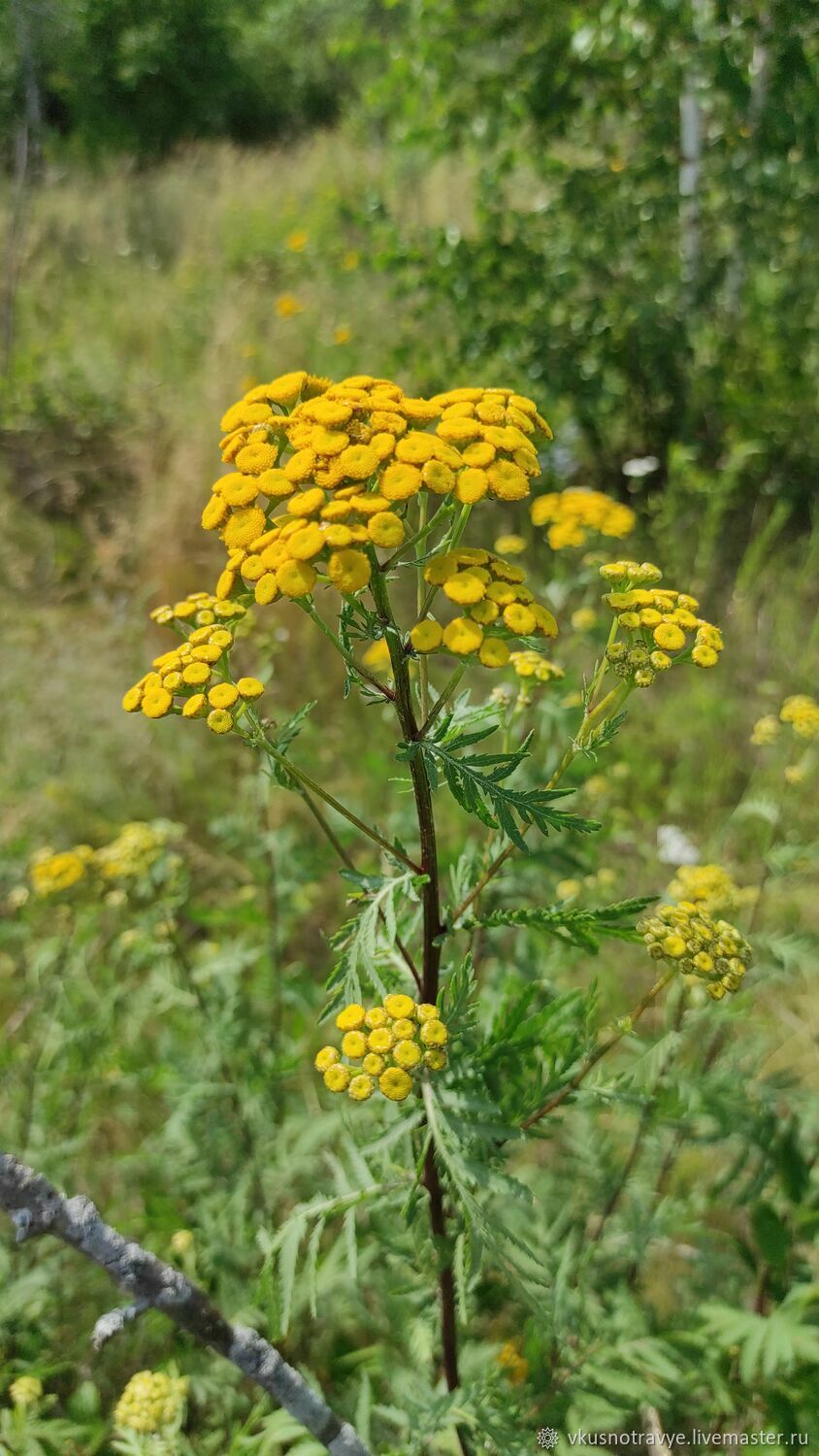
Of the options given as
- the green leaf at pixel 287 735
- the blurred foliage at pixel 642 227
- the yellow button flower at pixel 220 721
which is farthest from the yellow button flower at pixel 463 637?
the blurred foliage at pixel 642 227

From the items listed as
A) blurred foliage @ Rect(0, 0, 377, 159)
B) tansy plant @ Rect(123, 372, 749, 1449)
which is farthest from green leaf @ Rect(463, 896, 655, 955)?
blurred foliage @ Rect(0, 0, 377, 159)

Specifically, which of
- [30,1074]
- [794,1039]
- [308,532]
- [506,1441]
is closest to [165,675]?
[308,532]

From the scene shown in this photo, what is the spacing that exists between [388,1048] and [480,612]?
25.8 inches

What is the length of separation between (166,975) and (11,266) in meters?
8.28

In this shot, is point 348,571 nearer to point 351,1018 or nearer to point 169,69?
point 351,1018

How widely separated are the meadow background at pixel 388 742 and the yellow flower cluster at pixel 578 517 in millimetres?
313

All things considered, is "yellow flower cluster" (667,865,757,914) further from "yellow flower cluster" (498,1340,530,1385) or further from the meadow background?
"yellow flower cluster" (498,1340,530,1385)

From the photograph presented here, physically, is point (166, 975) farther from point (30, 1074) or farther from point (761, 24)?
point (761, 24)

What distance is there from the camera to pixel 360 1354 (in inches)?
81.7

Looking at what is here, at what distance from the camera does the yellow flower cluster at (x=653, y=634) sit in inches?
46.8

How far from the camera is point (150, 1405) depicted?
1.46m

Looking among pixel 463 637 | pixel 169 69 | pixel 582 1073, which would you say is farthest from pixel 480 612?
pixel 169 69

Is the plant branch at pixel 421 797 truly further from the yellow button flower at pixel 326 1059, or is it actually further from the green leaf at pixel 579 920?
the yellow button flower at pixel 326 1059

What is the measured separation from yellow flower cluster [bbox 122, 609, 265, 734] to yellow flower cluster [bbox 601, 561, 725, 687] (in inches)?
22.0
